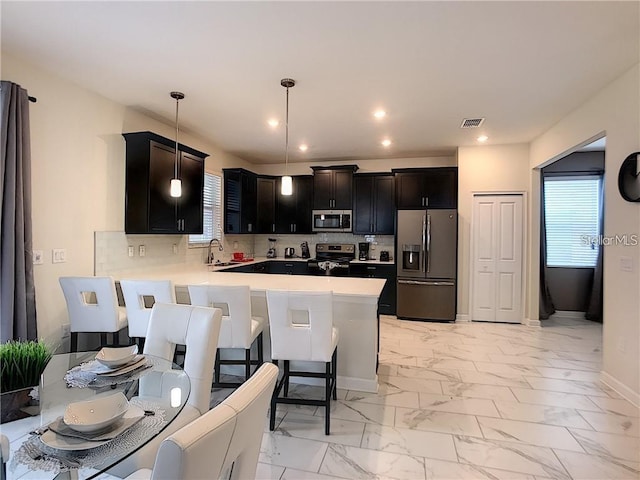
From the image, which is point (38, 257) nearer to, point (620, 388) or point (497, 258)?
point (620, 388)

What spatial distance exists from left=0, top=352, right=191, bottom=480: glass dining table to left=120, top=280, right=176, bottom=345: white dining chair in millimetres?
860

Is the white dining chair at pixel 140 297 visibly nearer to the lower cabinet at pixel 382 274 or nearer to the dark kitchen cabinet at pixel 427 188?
the lower cabinet at pixel 382 274

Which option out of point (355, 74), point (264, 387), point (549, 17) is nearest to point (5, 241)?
point (264, 387)

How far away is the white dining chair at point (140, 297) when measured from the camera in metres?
2.79

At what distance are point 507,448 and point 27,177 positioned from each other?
155 inches

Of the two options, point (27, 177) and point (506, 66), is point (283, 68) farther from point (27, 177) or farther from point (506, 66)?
point (27, 177)

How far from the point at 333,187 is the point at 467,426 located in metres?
4.56

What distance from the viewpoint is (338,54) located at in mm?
2688

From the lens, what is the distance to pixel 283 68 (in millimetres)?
2930

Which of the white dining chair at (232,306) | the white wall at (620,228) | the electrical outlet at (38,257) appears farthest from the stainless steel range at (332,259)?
the electrical outlet at (38,257)

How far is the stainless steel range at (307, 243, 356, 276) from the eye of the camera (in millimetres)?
5867

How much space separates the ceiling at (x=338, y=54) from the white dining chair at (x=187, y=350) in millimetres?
1867

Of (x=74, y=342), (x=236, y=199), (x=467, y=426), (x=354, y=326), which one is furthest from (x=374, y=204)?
→ (x=74, y=342)

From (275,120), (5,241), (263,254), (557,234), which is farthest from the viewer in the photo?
(263,254)
